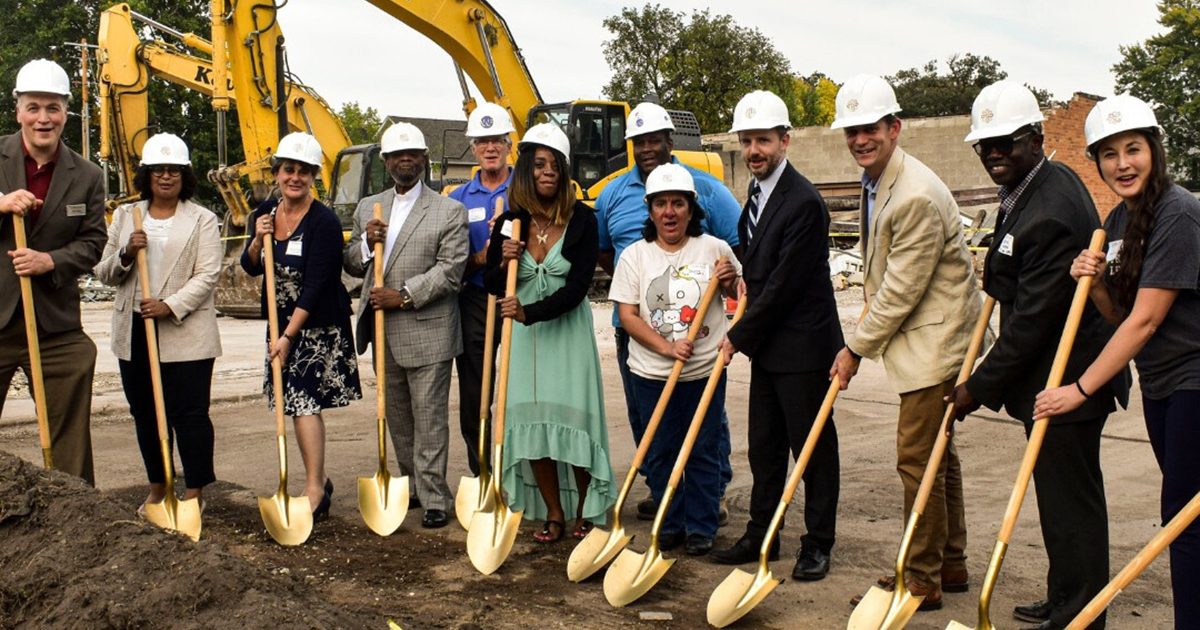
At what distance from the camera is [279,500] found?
5.66m

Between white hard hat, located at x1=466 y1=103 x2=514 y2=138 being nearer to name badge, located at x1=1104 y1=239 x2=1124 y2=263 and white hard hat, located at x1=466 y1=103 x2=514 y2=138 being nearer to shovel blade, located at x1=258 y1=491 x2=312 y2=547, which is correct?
shovel blade, located at x1=258 y1=491 x2=312 y2=547

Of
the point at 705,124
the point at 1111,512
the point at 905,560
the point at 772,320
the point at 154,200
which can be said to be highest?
the point at 705,124

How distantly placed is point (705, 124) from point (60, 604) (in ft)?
124

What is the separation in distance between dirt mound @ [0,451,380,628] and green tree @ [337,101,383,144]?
5581 centimetres

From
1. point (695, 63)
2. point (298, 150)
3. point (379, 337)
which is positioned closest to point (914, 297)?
point (379, 337)

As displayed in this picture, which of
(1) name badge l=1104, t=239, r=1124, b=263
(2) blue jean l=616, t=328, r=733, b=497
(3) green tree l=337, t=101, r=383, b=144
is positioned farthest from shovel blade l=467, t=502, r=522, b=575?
(3) green tree l=337, t=101, r=383, b=144

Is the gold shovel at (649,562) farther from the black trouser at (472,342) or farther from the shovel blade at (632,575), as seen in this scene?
the black trouser at (472,342)

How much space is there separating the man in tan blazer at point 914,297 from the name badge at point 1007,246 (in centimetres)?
32

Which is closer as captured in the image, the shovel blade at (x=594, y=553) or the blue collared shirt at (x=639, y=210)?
the shovel blade at (x=594, y=553)

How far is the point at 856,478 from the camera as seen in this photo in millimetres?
6992

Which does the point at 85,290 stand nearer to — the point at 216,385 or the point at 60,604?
the point at 216,385

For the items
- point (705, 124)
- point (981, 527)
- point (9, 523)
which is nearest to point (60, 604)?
point (9, 523)

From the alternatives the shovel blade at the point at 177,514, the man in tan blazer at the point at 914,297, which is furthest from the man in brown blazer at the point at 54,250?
the man in tan blazer at the point at 914,297

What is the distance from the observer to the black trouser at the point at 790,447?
5008 millimetres
